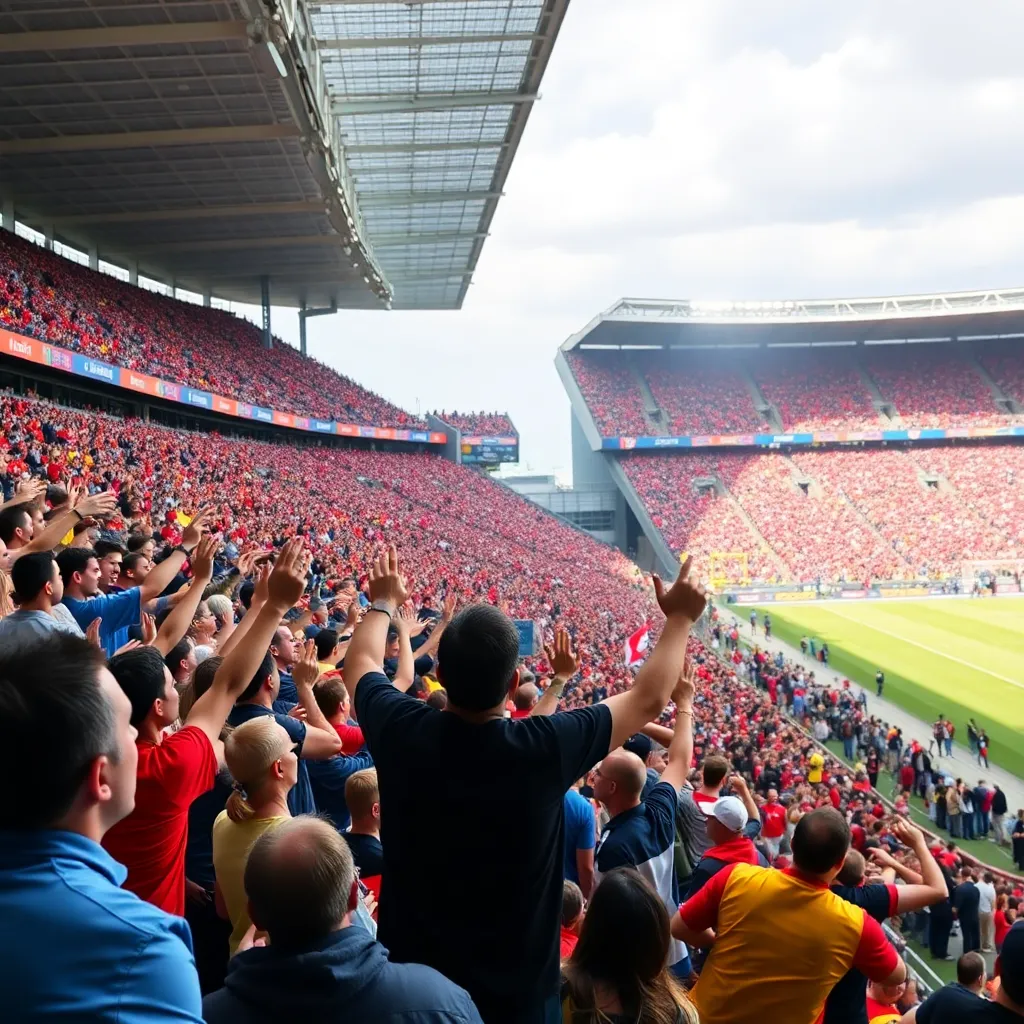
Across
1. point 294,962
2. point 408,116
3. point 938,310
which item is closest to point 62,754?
point 294,962

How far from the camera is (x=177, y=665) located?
5.10 meters

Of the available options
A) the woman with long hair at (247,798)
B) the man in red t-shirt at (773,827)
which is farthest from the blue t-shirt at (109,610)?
the man in red t-shirt at (773,827)

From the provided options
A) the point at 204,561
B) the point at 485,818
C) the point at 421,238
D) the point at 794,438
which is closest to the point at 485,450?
the point at 794,438

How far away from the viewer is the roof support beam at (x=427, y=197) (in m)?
31.7

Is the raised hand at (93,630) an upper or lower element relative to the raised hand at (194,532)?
lower

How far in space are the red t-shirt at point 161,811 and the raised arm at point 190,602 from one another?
1.46 metres

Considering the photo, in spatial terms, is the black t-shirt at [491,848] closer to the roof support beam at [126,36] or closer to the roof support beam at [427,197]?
the roof support beam at [126,36]

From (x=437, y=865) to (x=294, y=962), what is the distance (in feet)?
2.10

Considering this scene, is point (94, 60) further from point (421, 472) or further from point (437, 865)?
point (421, 472)

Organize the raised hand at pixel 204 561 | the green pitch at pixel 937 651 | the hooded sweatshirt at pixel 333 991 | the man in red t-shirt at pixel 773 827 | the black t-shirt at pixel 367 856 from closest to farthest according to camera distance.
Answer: the hooded sweatshirt at pixel 333 991
the black t-shirt at pixel 367 856
the raised hand at pixel 204 561
the man in red t-shirt at pixel 773 827
the green pitch at pixel 937 651

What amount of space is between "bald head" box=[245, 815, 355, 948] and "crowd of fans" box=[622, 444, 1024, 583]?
42.6 m

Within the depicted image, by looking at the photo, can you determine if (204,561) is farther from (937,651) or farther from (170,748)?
(937,651)

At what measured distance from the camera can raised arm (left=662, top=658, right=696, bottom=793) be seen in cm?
379

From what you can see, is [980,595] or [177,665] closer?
[177,665]
